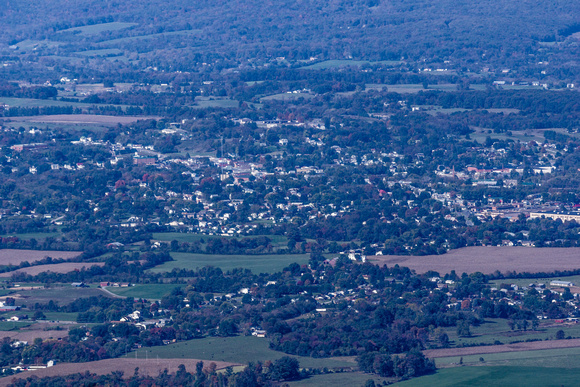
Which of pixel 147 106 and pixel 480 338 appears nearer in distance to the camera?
pixel 480 338

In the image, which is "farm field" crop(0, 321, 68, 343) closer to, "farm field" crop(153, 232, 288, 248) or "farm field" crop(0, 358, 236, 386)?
"farm field" crop(0, 358, 236, 386)

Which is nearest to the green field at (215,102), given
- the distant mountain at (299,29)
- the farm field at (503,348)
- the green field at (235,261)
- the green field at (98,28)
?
the distant mountain at (299,29)

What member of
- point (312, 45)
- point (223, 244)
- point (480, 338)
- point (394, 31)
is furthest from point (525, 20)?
point (480, 338)

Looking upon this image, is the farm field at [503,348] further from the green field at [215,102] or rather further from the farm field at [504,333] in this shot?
the green field at [215,102]

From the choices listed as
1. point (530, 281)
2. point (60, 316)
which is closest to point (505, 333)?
point (530, 281)

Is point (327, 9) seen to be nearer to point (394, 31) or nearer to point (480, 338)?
point (394, 31)

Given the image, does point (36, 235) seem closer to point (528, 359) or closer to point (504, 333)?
point (504, 333)
